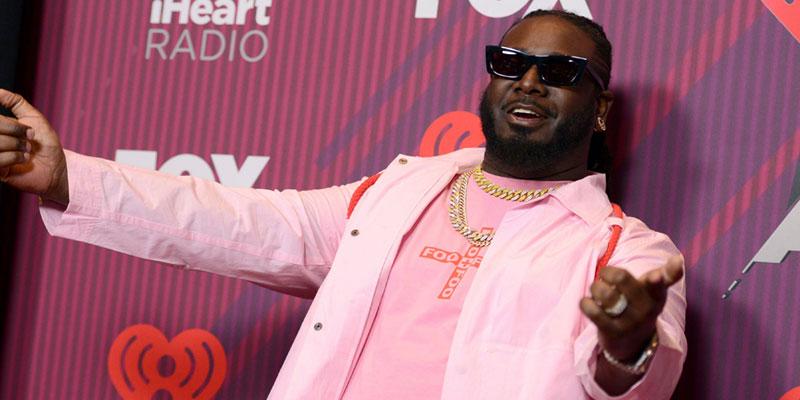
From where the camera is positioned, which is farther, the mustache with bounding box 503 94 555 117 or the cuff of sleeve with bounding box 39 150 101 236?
the mustache with bounding box 503 94 555 117

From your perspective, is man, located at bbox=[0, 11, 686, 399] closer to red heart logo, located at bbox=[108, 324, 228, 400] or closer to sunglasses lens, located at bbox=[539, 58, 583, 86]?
sunglasses lens, located at bbox=[539, 58, 583, 86]

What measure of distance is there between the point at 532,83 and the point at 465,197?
0.22 metres

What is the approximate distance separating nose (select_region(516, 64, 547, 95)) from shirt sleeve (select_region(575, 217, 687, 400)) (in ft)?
1.01

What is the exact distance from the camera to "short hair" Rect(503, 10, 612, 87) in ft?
6.09

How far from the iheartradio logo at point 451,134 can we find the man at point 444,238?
135 millimetres

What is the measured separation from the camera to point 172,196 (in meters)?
1.75

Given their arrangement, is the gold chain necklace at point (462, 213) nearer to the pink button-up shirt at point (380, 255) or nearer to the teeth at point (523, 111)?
the pink button-up shirt at point (380, 255)

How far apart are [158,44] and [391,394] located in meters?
1.06

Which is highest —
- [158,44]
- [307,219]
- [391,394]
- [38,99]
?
[158,44]

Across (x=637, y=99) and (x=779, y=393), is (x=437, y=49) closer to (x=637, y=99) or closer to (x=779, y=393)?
(x=637, y=99)

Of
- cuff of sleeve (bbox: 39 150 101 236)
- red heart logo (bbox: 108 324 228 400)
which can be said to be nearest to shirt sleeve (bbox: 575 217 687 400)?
cuff of sleeve (bbox: 39 150 101 236)

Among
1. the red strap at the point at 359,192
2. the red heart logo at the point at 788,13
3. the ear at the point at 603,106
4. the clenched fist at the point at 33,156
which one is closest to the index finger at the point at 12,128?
the clenched fist at the point at 33,156

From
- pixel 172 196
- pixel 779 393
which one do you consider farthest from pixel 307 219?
A: pixel 779 393

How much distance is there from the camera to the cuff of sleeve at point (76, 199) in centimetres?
166
